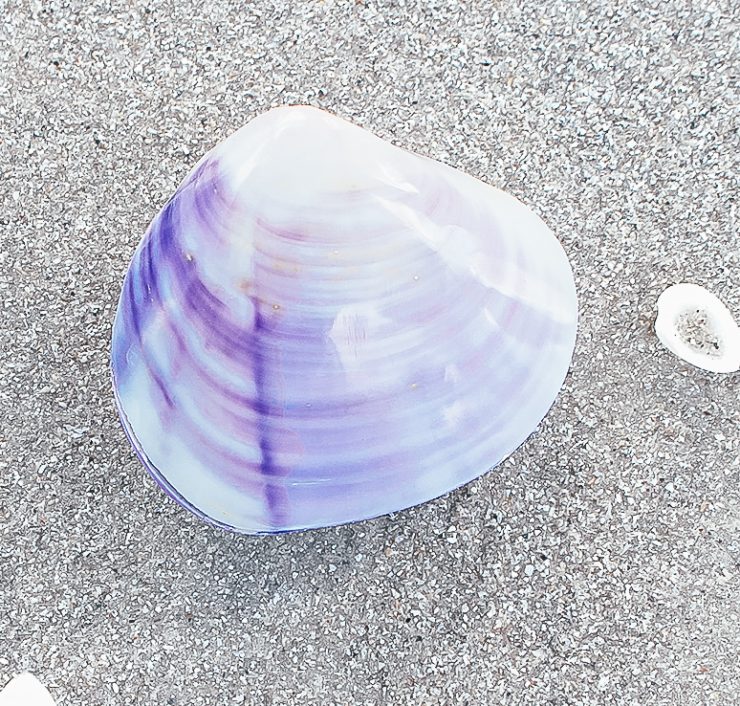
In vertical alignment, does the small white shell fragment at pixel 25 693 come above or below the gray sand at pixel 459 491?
below

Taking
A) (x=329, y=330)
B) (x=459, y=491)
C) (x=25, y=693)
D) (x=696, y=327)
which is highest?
(x=329, y=330)

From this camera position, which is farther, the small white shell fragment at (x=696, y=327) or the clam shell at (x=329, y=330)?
the small white shell fragment at (x=696, y=327)

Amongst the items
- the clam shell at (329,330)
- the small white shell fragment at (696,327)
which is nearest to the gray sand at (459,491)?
the small white shell fragment at (696,327)

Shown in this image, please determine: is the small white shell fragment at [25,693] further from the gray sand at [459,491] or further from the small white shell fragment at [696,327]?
the small white shell fragment at [696,327]

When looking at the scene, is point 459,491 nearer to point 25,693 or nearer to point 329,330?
point 329,330

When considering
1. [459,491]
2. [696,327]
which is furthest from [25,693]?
[696,327]
